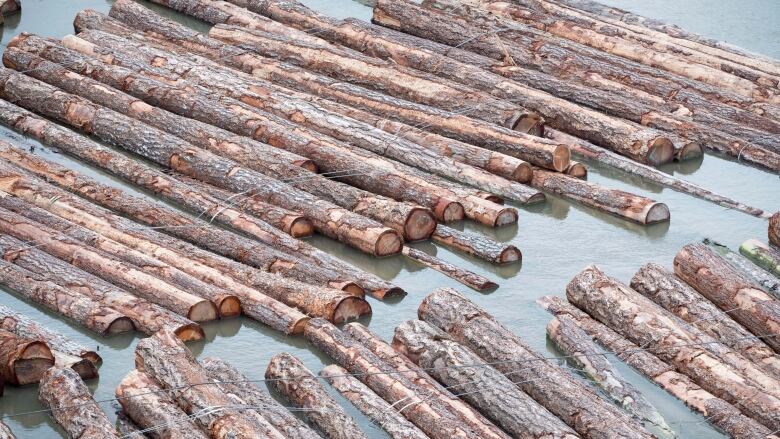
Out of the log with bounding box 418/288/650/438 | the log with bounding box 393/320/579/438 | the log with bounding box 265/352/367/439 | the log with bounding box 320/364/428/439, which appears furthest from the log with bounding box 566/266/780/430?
the log with bounding box 265/352/367/439

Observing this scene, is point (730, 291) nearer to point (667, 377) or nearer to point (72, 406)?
point (667, 377)

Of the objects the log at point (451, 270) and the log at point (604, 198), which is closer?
the log at point (451, 270)

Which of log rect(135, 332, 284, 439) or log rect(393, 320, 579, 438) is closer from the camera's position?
log rect(135, 332, 284, 439)

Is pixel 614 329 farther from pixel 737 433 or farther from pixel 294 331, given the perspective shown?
pixel 294 331

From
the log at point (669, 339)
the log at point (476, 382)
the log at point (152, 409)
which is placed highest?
the log at point (669, 339)

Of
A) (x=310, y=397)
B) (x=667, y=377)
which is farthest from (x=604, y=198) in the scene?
(x=310, y=397)

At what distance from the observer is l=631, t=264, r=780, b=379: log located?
12.8 metres

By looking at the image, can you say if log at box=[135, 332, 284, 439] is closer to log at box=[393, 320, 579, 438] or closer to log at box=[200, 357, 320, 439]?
log at box=[200, 357, 320, 439]

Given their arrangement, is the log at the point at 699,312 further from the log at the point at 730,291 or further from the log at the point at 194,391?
the log at the point at 194,391

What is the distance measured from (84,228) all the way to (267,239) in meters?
2.02

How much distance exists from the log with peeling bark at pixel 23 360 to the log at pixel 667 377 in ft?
16.7

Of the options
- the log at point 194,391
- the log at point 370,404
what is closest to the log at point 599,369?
the log at point 370,404

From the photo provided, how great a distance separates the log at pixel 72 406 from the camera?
10.7m

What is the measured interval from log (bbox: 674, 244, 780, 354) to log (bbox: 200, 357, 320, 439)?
16.3ft
